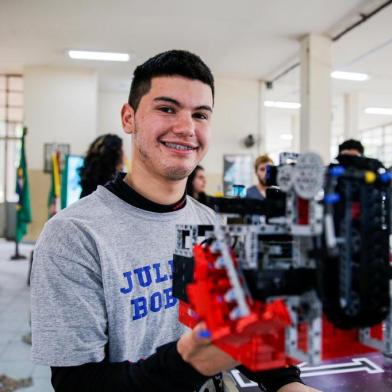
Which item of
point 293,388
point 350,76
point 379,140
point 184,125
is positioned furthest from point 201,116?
point 379,140

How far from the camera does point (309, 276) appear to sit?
→ 71 cm

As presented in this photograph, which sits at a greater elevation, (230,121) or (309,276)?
(230,121)

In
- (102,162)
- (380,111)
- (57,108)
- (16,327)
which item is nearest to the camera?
(102,162)

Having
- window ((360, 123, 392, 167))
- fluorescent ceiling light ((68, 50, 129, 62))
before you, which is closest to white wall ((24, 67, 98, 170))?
fluorescent ceiling light ((68, 50, 129, 62))

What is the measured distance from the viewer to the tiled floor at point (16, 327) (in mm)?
2859

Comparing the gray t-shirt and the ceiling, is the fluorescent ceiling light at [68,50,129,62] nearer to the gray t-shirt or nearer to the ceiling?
the ceiling

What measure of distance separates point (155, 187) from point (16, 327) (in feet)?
10.7

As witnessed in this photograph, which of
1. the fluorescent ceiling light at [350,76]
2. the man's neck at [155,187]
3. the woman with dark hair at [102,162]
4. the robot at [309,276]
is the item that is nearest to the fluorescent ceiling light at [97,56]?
the fluorescent ceiling light at [350,76]

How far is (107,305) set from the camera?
40.6 inches

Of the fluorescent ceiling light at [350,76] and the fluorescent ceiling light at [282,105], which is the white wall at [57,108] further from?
the fluorescent ceiling light at [350,76]

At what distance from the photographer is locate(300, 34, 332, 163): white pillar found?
20.4 feet

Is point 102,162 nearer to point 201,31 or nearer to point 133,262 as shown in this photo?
point 133,262

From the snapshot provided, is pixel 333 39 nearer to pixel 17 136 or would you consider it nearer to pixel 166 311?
pixel 166 311

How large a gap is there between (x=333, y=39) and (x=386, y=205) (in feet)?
20.2
